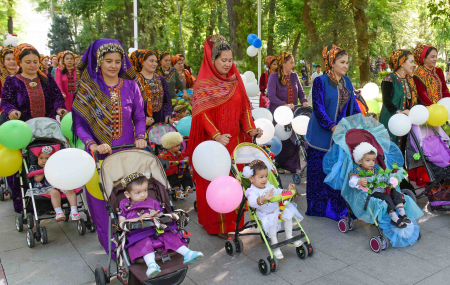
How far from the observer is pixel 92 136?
3.63 metres

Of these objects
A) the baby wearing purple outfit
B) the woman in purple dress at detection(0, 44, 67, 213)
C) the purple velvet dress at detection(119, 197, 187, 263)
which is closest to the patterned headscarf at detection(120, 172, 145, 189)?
the baby wearing purple outfit

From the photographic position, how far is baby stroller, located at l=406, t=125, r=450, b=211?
477 centimetres

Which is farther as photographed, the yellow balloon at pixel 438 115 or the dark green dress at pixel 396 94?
the dark green dress at pixel 396 94

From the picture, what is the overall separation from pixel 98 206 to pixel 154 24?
18731mm

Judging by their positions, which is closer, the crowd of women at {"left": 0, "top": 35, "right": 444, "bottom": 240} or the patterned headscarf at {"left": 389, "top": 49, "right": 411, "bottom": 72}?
the crowd of women at {"left": 0, "top": 35, "right": 444, "bottom": 240}

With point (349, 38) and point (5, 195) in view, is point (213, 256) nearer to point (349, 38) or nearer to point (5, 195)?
point (5, 195)

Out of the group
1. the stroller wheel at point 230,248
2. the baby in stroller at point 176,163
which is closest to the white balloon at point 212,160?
the stroller wheel at point 230,248

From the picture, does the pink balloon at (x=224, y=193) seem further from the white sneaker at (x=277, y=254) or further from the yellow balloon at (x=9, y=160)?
the yellow balloon at (x=9, y=160)

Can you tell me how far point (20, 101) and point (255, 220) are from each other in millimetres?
3185

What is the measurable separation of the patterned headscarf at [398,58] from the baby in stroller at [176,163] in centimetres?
307

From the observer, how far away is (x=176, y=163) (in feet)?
17.4

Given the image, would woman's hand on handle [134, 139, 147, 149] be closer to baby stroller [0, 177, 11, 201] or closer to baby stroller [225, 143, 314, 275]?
baby stroller [225, 143, 314, 275]

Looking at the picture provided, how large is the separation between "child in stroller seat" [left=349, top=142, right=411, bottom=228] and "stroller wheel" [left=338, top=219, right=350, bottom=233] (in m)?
0.52

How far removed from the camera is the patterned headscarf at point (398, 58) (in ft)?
17.1
